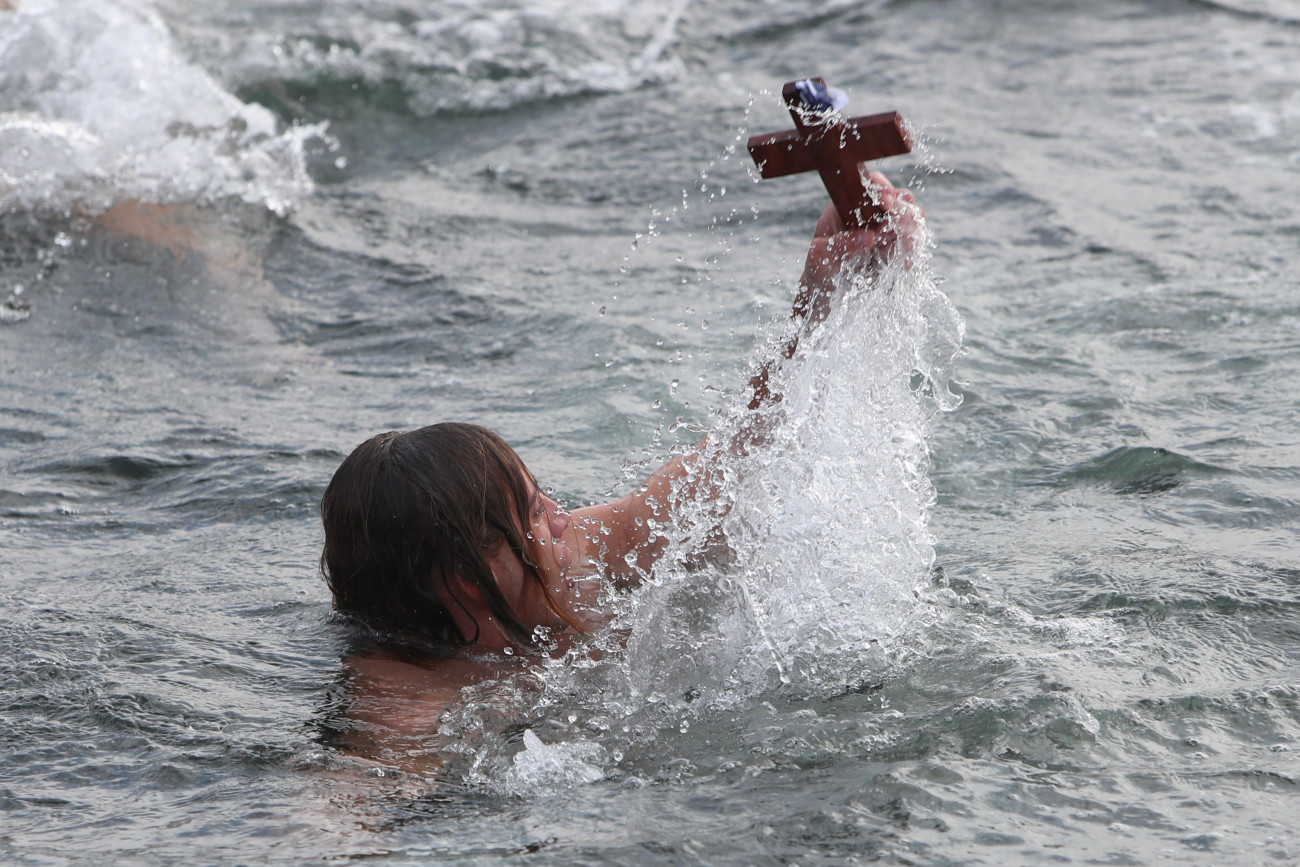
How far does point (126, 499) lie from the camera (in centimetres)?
456

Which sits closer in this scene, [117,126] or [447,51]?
[117,126]

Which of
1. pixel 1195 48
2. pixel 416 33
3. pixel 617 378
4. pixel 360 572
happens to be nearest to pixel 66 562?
pixel 360 572

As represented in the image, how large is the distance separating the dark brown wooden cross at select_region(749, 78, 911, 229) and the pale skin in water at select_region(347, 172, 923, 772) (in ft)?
0.23

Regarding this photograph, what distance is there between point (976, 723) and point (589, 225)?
190 inches

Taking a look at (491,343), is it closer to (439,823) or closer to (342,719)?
(342,719)

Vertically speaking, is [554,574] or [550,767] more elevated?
[554,574]

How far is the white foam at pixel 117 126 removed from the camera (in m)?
7.38

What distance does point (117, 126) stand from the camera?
7.82 m

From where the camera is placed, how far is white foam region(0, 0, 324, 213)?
7.38m

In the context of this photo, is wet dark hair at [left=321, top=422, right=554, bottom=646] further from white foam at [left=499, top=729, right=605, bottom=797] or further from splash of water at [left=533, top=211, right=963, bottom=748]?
white foam at [left=499, top=729, right=605, bottom=797]

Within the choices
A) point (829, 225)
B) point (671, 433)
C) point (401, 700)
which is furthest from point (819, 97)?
point (671, 433)

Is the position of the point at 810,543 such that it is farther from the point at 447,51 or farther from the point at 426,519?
the point at 447,51

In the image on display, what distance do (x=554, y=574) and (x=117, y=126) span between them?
5634mm

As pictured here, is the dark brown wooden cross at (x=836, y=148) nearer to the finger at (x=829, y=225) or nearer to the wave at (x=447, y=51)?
the finger at (x=829, y=225)
